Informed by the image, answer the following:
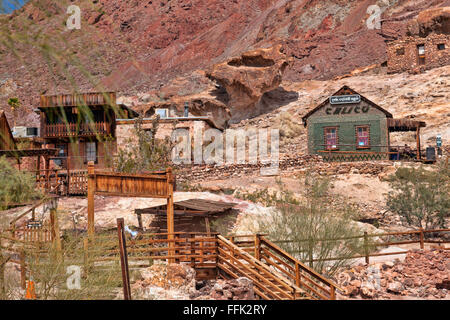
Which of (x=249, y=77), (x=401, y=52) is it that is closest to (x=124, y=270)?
(x=249, y=77)

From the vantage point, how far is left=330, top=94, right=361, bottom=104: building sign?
34.1 m

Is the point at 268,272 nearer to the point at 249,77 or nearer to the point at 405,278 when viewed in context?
the point at 405,278

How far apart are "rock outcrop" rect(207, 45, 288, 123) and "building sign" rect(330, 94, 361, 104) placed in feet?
69.8

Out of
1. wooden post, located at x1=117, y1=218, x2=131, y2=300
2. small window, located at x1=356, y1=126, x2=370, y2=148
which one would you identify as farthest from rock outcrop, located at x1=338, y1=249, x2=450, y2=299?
small window, located at x1=356, y1=126, x2=370, y2=148

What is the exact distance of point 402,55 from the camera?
52.1m

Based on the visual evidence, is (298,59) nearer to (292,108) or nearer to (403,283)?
(292,108)

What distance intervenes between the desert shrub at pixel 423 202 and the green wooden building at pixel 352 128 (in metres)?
8.00

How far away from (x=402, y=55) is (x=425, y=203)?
33.2 metres

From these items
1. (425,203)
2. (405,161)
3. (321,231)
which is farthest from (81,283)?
(405,161)

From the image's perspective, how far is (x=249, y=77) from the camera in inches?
2179

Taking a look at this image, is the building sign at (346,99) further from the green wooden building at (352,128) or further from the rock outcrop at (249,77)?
the rock outcrop at (249,77)

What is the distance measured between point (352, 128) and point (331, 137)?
1496mm

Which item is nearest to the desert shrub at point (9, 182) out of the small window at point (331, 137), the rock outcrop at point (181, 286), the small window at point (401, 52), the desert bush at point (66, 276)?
the desert bush at point (66, 276)
